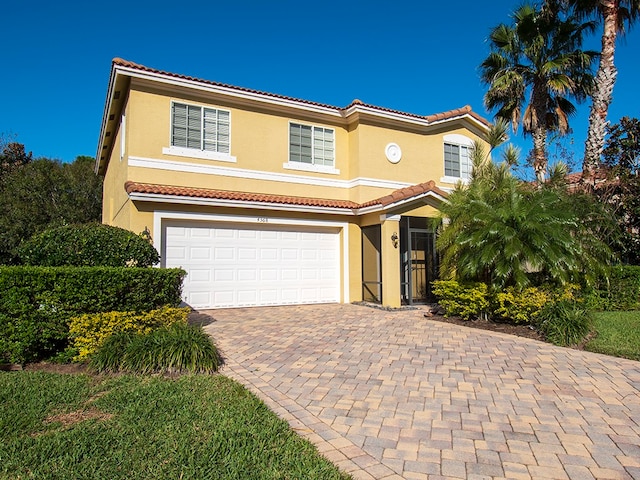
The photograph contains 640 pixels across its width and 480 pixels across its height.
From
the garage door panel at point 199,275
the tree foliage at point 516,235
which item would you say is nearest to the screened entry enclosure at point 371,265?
the tree foliage at point 516,235

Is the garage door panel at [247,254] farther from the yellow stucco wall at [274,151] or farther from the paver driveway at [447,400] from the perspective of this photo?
the paver driveway at [447,400]

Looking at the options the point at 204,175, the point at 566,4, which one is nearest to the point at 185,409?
the point at 204,175

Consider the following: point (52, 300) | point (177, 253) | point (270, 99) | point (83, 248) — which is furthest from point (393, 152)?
point (52, 300)

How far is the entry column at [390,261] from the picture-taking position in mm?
13250

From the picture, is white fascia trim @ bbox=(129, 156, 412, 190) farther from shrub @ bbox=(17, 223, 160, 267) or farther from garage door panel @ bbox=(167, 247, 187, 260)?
shrub @ bbox=(17, 223, 160, 267)

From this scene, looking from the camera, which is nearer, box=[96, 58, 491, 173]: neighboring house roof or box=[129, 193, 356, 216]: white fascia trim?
box=[129, 193, 356, 216]: white fascia trim

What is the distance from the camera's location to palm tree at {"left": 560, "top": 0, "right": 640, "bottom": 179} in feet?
46.8

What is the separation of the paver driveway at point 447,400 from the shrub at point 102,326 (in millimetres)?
1472

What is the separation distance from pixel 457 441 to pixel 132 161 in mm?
11255

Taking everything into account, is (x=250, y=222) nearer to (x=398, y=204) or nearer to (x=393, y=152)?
(x=398, y=204)

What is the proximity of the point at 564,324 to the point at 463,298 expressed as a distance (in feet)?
8.92

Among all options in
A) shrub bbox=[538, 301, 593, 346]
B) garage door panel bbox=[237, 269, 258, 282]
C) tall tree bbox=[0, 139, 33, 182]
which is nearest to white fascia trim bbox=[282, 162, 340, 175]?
garage door panel bbox=[237, 269, 258, 282]

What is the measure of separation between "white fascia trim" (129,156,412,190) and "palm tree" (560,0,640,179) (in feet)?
20.3

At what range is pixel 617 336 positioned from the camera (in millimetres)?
8172
